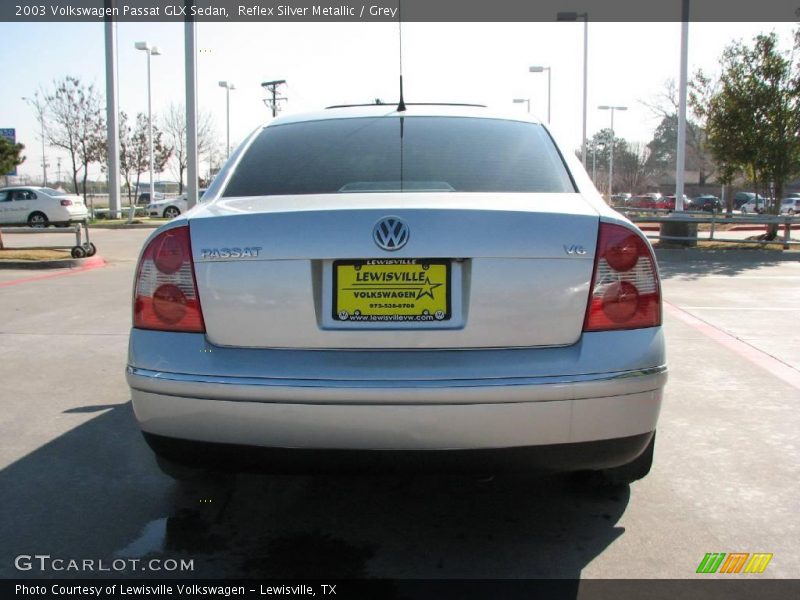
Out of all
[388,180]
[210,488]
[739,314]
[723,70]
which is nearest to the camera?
[388,180]

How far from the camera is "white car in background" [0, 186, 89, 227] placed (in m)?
29.8

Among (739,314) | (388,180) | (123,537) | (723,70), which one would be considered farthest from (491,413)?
(723,70)

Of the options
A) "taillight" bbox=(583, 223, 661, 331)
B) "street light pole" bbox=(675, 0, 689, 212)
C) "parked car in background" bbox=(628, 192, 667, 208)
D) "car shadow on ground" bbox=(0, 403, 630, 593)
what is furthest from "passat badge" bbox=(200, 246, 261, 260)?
"parked car in background" bbox=(628, 192, 667, 208)

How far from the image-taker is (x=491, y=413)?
103 inches

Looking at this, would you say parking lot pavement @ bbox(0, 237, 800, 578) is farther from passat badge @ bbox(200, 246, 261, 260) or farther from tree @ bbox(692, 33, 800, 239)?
tree @ bbox(692, 33, 800, 239)

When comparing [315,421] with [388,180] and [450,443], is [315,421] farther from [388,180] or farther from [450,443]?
[388,180]

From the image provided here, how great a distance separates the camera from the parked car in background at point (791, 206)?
157 feet

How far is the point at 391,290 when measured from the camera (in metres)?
2.71

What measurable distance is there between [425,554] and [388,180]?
4.99 feet

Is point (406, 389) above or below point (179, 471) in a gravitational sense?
above

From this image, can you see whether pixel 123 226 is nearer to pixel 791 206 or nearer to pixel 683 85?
pixel 683 85

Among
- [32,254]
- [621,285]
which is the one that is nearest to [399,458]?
[621,285]

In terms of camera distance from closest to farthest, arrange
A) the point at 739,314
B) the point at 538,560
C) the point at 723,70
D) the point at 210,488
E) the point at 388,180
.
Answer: the point at 538,560
the point at 388,180
the point at 210,488
the point at 739,314
the point at 723,70

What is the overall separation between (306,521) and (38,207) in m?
29.9
